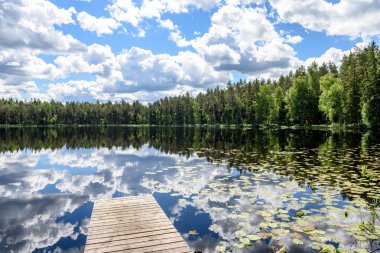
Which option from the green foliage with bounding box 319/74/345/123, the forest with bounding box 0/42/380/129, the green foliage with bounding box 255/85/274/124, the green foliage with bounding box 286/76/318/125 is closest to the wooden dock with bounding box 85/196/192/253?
the forest with bounding box 0/42/380/129

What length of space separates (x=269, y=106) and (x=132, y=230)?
96.2 meters

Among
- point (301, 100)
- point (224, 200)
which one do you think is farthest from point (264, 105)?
point (224, 200)

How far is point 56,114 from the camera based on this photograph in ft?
590

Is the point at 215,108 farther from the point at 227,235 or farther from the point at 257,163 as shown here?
the point at 227,235

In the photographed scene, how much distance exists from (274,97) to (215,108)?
34937mm

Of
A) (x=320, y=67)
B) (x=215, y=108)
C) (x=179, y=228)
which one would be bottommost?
(x=179, y=228)

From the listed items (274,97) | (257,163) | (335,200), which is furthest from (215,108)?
(335,200)

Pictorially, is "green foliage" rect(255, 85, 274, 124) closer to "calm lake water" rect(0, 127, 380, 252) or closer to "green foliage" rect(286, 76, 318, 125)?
"green foliage" rect(286, 76, 318, 125)

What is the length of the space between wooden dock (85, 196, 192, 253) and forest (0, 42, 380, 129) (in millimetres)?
64620

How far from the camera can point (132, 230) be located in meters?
10.2

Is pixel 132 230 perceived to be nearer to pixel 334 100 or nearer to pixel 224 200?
pixel 224 200

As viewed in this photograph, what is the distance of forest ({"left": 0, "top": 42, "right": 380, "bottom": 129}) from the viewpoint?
70750mm

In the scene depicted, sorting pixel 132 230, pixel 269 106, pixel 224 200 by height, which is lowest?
pixel 224 200

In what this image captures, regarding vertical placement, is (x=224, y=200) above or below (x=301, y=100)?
below
